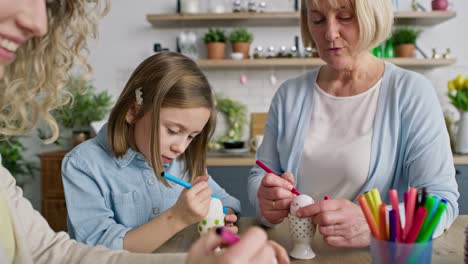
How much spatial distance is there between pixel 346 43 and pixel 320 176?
1.41ft

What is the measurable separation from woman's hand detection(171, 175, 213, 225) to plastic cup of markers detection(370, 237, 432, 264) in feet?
1.53

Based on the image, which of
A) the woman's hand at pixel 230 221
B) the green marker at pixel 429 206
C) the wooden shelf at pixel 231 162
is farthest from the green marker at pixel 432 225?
the wooden shelf at pixel 231 162

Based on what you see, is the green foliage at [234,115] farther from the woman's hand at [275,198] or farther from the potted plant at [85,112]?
the woman's hand at [275,198]

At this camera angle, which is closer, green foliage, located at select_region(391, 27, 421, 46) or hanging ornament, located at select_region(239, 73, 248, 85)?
green foliage, located at select_region(391, 27, 421, 46)

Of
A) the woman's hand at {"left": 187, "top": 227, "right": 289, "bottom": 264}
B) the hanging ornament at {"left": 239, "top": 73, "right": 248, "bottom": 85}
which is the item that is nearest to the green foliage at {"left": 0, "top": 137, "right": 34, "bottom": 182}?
the hanging ornament at {"left": 239, "top": 73, "right": 248, "bottom": 85}

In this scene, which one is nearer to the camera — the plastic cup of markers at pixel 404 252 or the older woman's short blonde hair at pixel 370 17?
the plastic cup of markers at pixel 404 252

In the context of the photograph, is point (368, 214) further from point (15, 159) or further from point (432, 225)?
point (15, 159)

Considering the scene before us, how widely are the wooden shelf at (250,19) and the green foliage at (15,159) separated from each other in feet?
5.05

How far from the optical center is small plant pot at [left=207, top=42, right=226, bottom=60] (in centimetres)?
363

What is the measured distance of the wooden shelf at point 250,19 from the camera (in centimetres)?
350

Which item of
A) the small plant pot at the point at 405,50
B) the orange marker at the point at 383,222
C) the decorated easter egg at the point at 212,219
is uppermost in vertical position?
the small plant pot at the point at 405,50

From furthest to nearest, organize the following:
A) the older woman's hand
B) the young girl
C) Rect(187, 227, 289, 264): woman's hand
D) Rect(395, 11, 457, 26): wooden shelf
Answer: Rect(395, 11, 457, 26): wooden shelf
the young girl
the older woman's hand
Rect(187, 227, 289, 264): woman's hand

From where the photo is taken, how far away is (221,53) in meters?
3.67

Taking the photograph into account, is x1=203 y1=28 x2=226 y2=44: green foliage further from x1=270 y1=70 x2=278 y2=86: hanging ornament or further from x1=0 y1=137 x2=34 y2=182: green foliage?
x1=0 y1=137 x2=34 y2=182: green foliage
